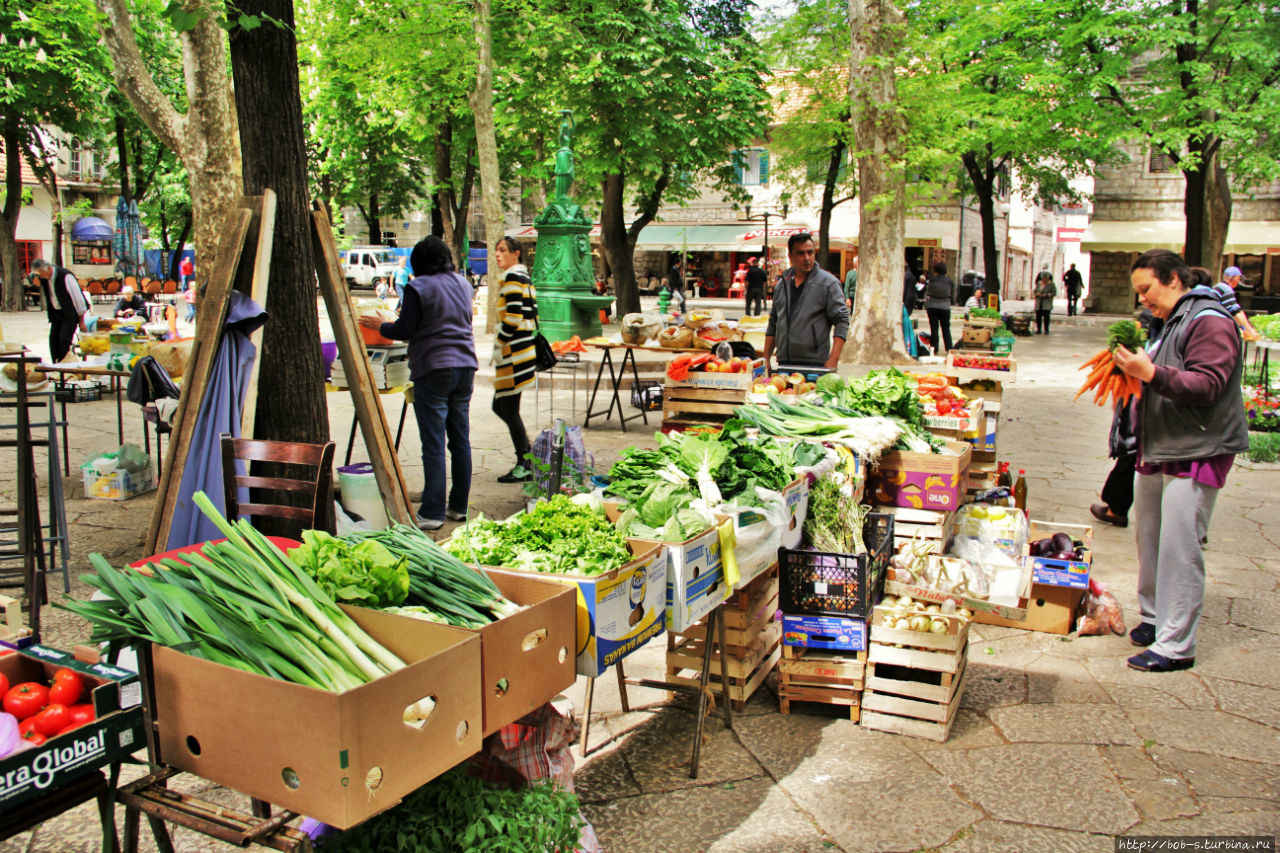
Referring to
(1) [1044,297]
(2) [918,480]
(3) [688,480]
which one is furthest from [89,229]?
(3) [688,480]

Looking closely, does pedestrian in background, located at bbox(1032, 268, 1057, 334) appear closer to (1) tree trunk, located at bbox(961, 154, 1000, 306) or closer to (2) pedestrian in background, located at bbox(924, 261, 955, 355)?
(1) tree trunk, located at bbox(961, 154, 1000, 306)

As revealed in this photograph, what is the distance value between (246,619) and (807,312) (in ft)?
19.0

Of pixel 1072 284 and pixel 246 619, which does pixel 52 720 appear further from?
pixel 1072 284

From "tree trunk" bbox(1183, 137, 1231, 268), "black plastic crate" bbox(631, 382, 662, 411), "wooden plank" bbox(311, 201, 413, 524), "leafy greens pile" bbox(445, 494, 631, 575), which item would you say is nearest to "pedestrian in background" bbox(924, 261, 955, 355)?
"tree trunk" bbox(1183, 137, 1231, 268)

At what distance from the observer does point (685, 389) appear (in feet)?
26.2

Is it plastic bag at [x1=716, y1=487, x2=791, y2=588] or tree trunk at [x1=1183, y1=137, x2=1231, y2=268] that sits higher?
tree trunk at [x1=1183, y1=137, x2=1231, y2=268]

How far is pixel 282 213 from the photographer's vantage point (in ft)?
16.1

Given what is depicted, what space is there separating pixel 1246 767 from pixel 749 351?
7.60 metres

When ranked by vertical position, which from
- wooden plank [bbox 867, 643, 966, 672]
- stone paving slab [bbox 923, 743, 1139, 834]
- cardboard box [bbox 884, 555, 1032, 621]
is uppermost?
cardboard box [bbox 884, 555, 1032, 621]

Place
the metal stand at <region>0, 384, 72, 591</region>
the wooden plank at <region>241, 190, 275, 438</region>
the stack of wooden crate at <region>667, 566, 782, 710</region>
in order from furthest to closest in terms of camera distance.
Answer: the wooden plank at <region>241, 190, 275, 438</region> < the metal stand at <region>0, 384, 72, 591</region> < the stack of wooden crate at <region>667, 566, 782, 710</region>

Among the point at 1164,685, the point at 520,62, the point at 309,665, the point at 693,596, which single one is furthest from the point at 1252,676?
the point at 520,62

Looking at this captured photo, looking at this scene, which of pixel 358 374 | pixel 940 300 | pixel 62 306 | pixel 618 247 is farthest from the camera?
pixel 618 247

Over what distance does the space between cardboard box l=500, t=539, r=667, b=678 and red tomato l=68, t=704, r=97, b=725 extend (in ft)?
3.60

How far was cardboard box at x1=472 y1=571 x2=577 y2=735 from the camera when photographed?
230 centimetres
